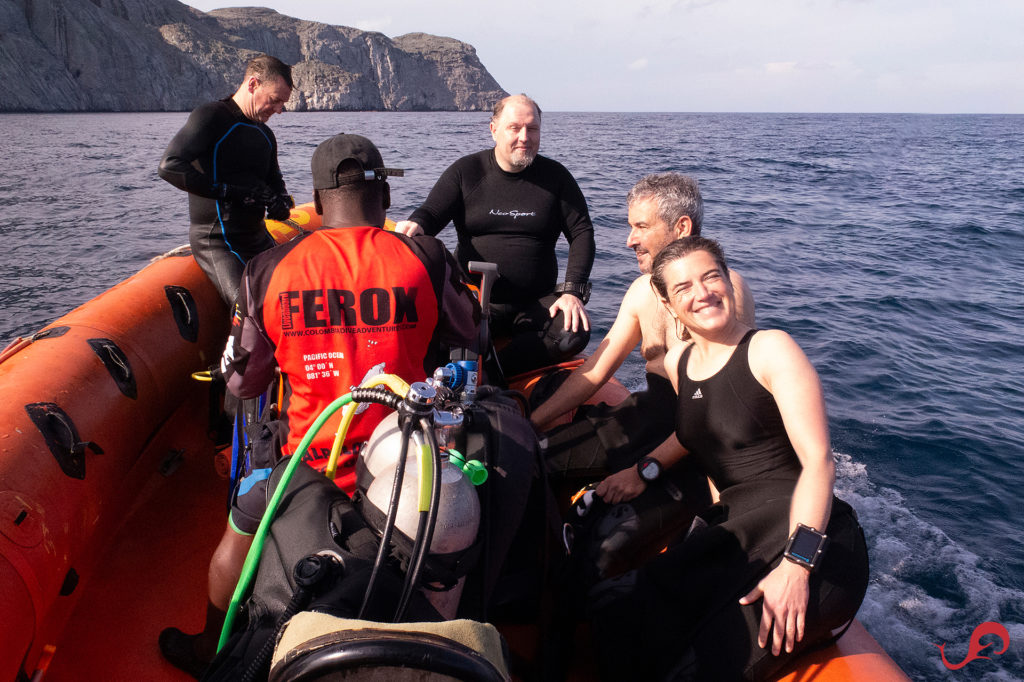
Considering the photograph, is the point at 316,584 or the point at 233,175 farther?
the point at 233,175

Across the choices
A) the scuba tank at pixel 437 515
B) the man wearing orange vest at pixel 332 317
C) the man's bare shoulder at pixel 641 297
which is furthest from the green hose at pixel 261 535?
the man's bare shoulder at pixel 641 297

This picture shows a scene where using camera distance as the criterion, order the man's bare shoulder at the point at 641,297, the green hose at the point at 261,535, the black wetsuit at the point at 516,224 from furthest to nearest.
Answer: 1. the black wetsuit at the point at 516,224
2. the man's bare shoulder at the point at 641,297
3. the green hose at the point at 261,535

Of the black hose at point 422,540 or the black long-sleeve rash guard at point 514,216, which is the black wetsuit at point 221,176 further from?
the black hose at point 422,540

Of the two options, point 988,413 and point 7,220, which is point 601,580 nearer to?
point 988,413

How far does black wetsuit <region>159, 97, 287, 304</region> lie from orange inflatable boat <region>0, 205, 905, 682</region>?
0.84ft

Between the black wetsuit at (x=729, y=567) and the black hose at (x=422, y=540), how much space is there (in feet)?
3.19

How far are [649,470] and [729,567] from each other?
622 mm

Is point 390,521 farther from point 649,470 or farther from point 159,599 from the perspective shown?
point 159,599

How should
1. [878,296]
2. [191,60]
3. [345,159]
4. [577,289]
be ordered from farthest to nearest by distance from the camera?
[191,60]
[878,296]
[577,289]
[345,159]

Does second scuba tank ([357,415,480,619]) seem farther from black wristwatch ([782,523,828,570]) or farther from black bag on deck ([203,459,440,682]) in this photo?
black wristwatch ([782,523,828,570])

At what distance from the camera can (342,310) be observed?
1.94m

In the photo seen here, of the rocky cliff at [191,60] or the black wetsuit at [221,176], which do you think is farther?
the rocky cliff at [191,60]

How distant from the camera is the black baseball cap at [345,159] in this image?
2.06 metres

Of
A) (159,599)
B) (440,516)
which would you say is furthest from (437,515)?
(159,599)
